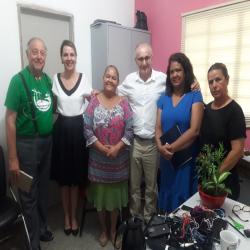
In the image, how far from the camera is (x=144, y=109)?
6.39 ft

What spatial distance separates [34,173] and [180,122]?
4.07ft

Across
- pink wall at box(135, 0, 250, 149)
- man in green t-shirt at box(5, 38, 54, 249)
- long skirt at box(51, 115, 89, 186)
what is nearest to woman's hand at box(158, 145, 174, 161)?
long skirt at box(51, 115, 89, 186)

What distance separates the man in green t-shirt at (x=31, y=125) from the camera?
170cm

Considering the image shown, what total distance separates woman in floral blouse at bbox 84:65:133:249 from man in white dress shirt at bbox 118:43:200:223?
135mm

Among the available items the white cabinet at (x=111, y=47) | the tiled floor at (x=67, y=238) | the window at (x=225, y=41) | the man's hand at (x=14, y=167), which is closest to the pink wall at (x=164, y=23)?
the window at (x=225, y=41)

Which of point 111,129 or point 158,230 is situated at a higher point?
point 111,129

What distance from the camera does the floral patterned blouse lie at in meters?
1.77

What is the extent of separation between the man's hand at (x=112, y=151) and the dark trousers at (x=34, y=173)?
54cm

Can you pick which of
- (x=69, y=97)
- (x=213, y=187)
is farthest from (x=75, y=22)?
(x=213, y=187)

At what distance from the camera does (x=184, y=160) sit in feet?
5.59

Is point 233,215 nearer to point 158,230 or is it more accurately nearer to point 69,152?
point 158,230

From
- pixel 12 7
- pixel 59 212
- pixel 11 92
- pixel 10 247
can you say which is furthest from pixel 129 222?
pixel 12 7

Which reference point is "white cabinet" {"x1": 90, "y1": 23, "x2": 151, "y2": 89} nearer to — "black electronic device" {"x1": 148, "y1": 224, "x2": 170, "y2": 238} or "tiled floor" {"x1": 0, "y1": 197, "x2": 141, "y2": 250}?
"tiled floor" {"x1": 0, "y1": 197, "x2": 141, "y2": 250}

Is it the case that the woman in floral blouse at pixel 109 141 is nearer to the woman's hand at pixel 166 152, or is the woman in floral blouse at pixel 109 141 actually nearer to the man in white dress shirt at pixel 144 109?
the man in white dress shirt at pixel 144 109
